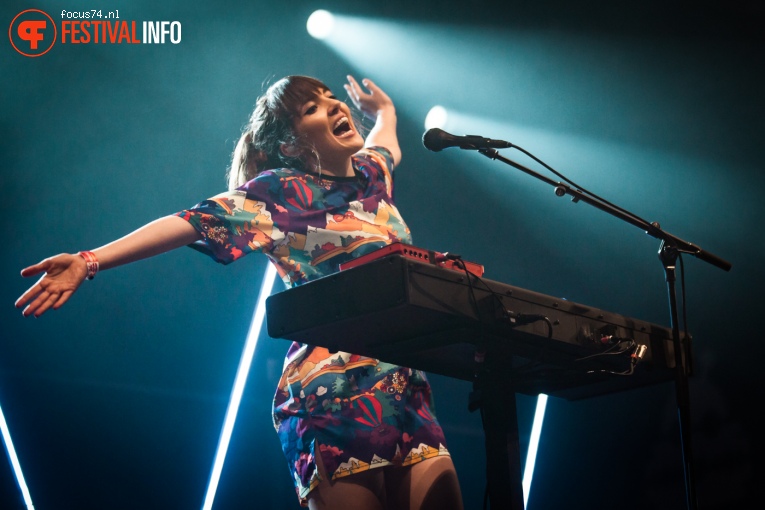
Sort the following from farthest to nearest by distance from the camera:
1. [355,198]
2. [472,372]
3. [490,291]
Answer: [355,198] → [472,372] → [490,291]

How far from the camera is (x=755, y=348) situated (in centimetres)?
339

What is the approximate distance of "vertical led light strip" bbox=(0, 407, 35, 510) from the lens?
2.73m

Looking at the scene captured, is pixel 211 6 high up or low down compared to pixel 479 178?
up

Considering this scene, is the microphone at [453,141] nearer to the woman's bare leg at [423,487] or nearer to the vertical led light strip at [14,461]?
the woman's bare leg at [423,487]

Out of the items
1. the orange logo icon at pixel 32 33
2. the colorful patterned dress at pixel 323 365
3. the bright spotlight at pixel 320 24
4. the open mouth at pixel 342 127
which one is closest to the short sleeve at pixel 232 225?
the colorful patterned dress at pixel 323 365

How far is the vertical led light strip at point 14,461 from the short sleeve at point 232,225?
1.46 meters

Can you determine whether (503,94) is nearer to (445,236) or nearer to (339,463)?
(445,236)

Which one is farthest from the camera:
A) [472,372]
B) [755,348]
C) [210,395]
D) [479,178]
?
[479,178]

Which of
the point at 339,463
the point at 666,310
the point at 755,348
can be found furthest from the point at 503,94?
the point at 339,463

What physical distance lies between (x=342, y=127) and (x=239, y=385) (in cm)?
133

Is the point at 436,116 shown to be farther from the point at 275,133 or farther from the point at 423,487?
the point at 423,487

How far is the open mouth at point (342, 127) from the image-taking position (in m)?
2.17

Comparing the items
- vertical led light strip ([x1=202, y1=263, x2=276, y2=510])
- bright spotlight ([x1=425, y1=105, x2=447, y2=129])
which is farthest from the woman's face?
bright spotlight ([x1=425, y1=105, x2=447, y2=129])

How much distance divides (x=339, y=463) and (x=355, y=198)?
0.67 meters
